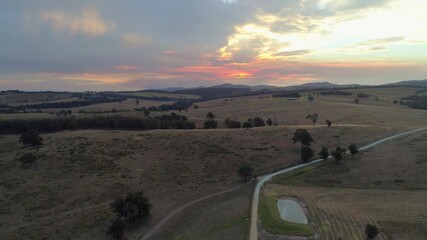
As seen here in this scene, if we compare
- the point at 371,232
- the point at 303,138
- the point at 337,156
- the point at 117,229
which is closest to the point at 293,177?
the point at 337,156

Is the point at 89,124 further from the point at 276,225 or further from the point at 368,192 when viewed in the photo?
the point at 368,192

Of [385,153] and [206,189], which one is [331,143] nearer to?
[385,153]

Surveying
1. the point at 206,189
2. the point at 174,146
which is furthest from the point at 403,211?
the point at 174,146

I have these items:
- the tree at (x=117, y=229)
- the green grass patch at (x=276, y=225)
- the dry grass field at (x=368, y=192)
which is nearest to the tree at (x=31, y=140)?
the tree at (x=117, y=229)

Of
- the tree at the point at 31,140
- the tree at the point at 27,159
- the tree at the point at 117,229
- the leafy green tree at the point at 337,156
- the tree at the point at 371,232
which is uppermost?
the tree at the point at 31,140

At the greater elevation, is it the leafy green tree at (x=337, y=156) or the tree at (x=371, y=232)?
the leafy green tree at (x=337, y=156)

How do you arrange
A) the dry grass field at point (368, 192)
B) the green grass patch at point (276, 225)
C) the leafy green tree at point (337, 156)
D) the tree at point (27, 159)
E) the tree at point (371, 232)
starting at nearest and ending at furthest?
1. the tree at point (371, 232)
2. the green grass patch at point (276, 225)
3. the dry grass field at point (368, 192)
4. the tree at point (27, 159)
5. the leafy green tree at point (337, 156)

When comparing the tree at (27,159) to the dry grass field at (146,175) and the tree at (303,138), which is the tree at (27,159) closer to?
the dry grass field at (146,175)

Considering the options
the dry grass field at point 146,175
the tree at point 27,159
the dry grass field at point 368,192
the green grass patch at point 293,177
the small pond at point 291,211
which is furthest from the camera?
the tree at point 27,159
